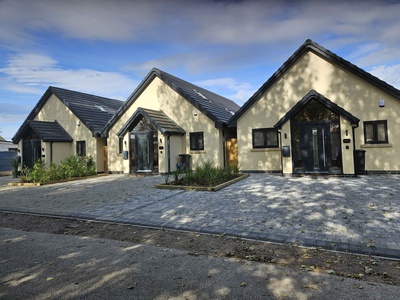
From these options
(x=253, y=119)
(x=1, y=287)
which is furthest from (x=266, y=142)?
(x=1, y=287)

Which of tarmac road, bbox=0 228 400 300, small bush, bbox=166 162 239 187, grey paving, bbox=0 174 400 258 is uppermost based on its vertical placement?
small bush, bbox=166 162 239 187

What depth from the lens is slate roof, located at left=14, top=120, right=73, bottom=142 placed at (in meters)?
20.0

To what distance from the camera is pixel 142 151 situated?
1756 cm

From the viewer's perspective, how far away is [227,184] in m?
11.6

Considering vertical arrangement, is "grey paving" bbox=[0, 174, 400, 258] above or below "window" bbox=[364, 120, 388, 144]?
below

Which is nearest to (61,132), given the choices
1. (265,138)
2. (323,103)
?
(265,138)

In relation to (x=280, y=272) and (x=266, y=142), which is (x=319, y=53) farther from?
(x=280, y=272)

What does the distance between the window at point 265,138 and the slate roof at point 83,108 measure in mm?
11537

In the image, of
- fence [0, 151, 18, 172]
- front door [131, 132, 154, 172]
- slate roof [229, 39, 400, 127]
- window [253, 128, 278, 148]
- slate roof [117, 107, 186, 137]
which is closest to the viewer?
slate roof [229, 39, 400, 127]

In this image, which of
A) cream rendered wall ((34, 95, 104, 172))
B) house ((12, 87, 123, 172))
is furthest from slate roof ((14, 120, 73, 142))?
cream rendered wall ((34, 95, 104, 172))

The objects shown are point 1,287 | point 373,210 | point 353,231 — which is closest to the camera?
point 1,287

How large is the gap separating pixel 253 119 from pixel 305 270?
13.4 m

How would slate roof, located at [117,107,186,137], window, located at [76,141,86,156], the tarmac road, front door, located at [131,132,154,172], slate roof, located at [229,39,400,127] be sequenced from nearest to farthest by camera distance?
the tarmac road, slate roof, located at [229,39,400,127], slate roof, located at [117,107,186,137], front door, located at [131,132,154,172], window, located at [76,141,86,156]

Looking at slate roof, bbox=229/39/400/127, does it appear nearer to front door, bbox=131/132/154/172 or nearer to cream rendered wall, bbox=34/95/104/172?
front door, bbox=131/132/154/172
